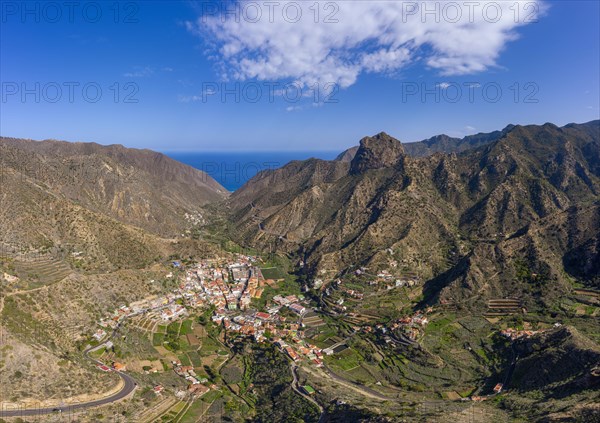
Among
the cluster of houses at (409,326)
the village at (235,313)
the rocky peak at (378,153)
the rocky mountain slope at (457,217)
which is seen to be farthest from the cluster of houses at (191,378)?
the rocky peak at (378,153)

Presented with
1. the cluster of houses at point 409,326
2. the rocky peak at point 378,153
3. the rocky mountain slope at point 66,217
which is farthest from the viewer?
the rocky peak at point 378,153

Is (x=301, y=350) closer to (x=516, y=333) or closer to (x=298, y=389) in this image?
(x=298, y=389)

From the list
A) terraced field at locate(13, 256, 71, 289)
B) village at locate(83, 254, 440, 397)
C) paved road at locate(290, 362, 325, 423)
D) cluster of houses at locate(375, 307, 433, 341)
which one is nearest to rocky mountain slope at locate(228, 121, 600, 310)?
cluster of houses at locate(375, 307, 433, 341)

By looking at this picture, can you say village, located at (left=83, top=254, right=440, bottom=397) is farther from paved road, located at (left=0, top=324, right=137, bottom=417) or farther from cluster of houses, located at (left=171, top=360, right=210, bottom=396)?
paved road, located at (left=0, top=324, right=137, bottom=417)

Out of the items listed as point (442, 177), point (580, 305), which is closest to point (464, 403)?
point (580, 305)

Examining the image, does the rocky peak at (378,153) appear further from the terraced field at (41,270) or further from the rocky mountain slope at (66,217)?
the terraced field at (41,270)
